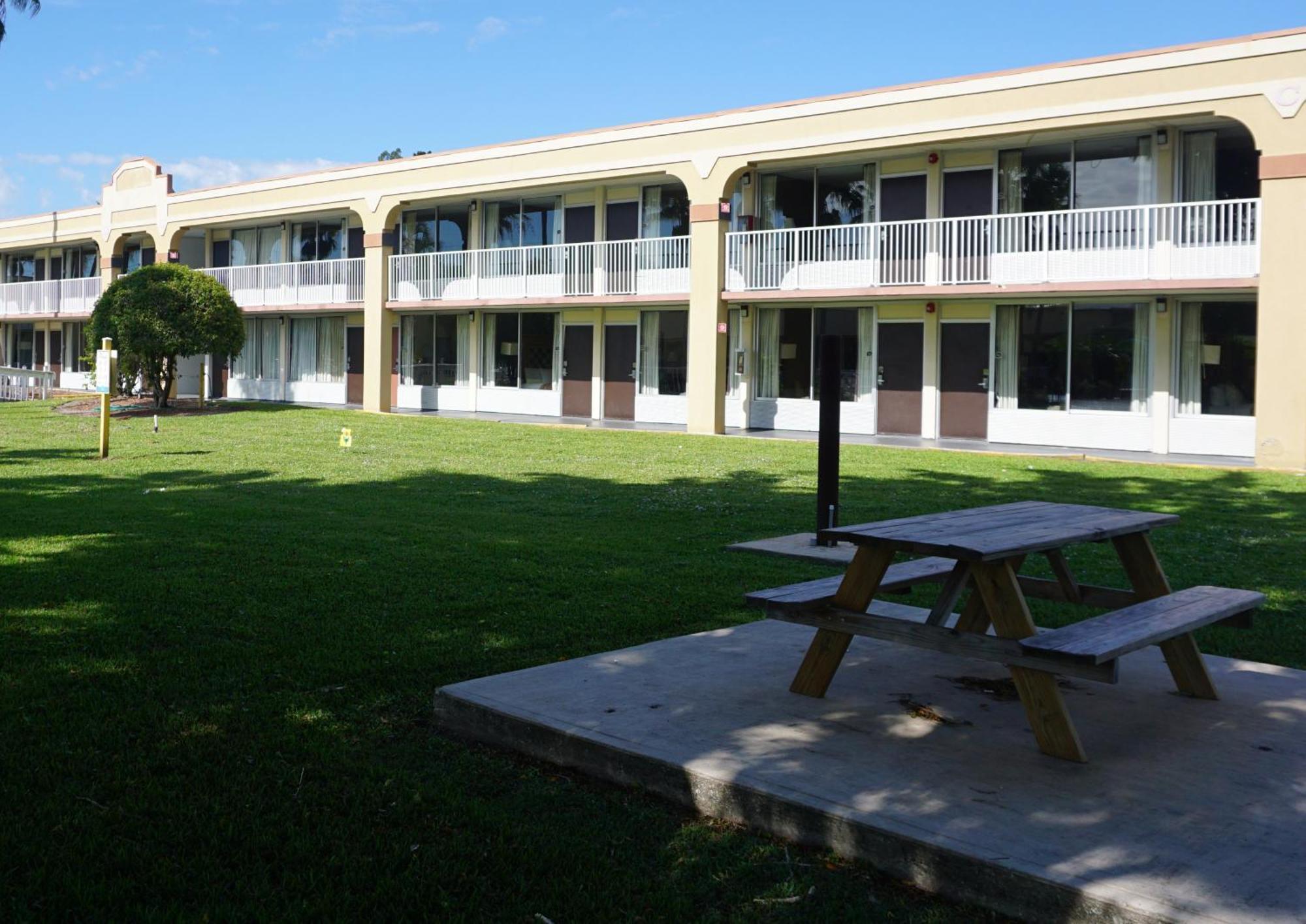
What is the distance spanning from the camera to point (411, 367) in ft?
108

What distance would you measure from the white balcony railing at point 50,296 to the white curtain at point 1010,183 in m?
28.9

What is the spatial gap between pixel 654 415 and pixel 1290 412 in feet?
43.6

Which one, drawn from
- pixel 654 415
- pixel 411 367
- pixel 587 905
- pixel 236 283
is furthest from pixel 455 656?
pixel 236 283

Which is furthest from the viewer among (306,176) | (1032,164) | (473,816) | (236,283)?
(236,283)

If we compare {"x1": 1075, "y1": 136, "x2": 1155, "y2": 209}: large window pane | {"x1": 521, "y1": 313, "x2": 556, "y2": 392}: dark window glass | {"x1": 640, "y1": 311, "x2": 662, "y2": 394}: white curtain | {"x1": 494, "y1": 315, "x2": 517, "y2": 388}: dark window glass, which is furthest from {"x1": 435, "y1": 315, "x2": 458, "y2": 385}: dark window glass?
{"x1": 1075, "y1": 136, "x2": 1155, "y2": 209}: large window pane

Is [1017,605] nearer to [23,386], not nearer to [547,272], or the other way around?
[547,272]

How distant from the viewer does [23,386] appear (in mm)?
39406

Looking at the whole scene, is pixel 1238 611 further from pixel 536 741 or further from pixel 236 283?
pixel 236 283

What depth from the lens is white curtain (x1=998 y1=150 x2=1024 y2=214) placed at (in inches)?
883

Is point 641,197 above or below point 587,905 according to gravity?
above

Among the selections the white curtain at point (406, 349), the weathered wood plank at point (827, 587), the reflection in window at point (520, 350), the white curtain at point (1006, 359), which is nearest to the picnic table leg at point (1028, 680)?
the weathered wood plank at point (827, 587)

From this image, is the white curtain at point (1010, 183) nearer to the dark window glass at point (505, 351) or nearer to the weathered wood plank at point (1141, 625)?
the dark window glass at point (505, 351)

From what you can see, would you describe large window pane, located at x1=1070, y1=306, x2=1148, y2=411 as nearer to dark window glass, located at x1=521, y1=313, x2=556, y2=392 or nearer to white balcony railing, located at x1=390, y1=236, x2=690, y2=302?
white balcony railing, located at x1=390, y1=236, x2=690, y2=302

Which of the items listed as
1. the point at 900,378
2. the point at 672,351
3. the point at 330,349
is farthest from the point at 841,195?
the point at 330,349
